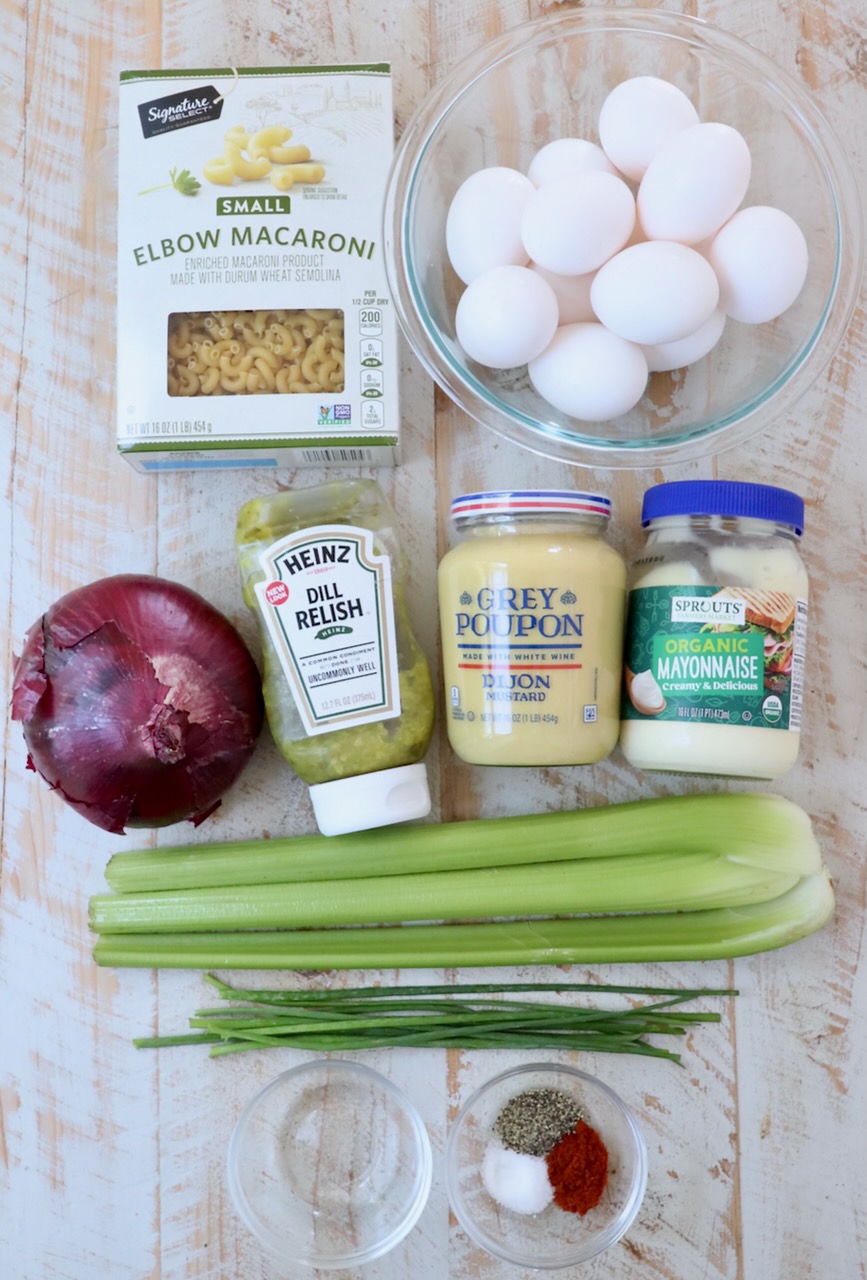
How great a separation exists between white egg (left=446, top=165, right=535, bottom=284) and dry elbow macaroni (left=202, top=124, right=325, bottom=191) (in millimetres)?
166

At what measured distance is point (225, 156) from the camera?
100 centimetres

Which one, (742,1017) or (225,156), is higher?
(225,156)

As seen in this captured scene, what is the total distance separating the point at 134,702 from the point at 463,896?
39 cm

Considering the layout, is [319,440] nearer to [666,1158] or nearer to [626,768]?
[626,768]

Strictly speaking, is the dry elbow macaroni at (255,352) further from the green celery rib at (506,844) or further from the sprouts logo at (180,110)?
the green celery rib at (506,844)

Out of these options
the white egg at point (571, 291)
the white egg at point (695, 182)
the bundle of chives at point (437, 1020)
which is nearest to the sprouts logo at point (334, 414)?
the white egg at point (571, 291)

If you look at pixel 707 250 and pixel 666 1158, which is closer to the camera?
pixel 707 250

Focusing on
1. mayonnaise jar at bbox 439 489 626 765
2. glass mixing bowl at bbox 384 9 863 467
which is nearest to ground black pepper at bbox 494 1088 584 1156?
mayonnaise jar at bbox 439 489 626 765

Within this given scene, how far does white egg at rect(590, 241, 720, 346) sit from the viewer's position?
849 mm

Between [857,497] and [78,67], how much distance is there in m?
0.99

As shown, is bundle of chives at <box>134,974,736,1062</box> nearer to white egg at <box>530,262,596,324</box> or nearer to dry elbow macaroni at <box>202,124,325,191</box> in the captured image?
white egg at <box>530,262,596,324</box>

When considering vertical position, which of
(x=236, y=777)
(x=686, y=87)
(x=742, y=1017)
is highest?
(x=686, y=87)

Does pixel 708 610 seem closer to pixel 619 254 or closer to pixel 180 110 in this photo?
pixel 619 254

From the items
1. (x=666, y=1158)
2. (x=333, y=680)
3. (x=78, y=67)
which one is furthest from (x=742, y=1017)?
(x=78, y=67)
